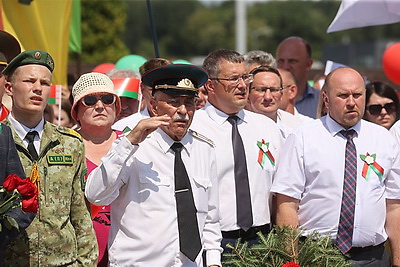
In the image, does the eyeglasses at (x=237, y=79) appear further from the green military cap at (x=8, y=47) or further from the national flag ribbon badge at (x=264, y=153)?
the green military cap at (x=8, y=47)

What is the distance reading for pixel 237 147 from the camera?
6.01 metres

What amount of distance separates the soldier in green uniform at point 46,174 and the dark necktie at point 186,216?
558 mm

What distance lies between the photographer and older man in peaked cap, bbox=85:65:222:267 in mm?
4801

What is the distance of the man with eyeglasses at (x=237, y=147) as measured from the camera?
588 centimetres

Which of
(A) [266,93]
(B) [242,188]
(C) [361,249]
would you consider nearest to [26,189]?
(B) [242,188]

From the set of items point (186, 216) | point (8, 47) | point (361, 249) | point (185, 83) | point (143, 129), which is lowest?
point (361, 249)

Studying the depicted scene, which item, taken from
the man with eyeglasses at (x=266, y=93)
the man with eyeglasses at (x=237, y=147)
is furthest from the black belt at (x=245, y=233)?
the man with eyeglasses at (x=266, y=93)

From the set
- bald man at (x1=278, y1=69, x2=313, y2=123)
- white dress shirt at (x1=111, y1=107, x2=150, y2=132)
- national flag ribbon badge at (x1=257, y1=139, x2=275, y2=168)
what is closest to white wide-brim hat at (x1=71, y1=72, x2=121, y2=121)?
white dress shirt at (x1=111, y1=107, x2=150, y2=132)

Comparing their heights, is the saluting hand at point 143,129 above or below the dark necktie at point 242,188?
above

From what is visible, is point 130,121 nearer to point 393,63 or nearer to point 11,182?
point 11,182

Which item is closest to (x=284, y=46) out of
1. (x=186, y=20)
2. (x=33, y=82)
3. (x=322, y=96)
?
(x=322, y=96)

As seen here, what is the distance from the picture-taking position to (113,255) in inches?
194

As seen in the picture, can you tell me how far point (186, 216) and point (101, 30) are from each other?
2199 centimetres

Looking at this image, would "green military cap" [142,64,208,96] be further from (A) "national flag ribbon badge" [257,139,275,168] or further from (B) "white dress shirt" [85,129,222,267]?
(A) "national flag ribbon badge" [257,139,275,168]
